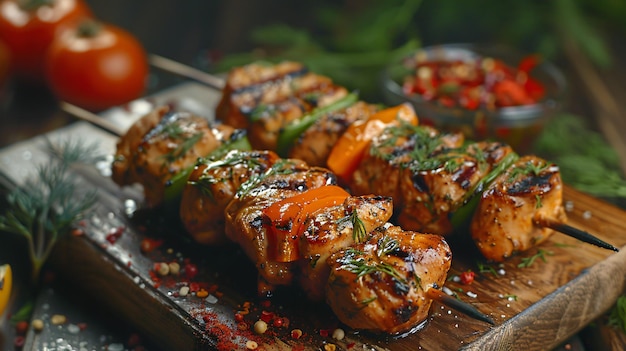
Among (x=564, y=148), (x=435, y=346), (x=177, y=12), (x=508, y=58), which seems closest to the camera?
(x=435, y=346)

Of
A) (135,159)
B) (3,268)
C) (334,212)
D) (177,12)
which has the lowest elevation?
(177,12)

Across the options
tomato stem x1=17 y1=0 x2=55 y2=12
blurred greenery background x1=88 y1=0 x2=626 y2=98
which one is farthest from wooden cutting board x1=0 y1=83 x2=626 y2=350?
tomato stem x1=17 y1=0 x2=55 y2=12

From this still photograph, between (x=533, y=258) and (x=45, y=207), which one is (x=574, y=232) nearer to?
(x=533, y=258)

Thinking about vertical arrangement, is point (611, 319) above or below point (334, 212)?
below

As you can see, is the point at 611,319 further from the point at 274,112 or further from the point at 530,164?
the point at 274,112

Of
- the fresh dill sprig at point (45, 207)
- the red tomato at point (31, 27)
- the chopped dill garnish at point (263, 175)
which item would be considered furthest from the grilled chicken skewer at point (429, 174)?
the red tomato at point (31, 27)

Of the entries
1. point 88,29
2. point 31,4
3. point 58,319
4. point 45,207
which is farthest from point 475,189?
point 31,4

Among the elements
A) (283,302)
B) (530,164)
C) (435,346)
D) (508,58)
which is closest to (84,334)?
(283,302)
